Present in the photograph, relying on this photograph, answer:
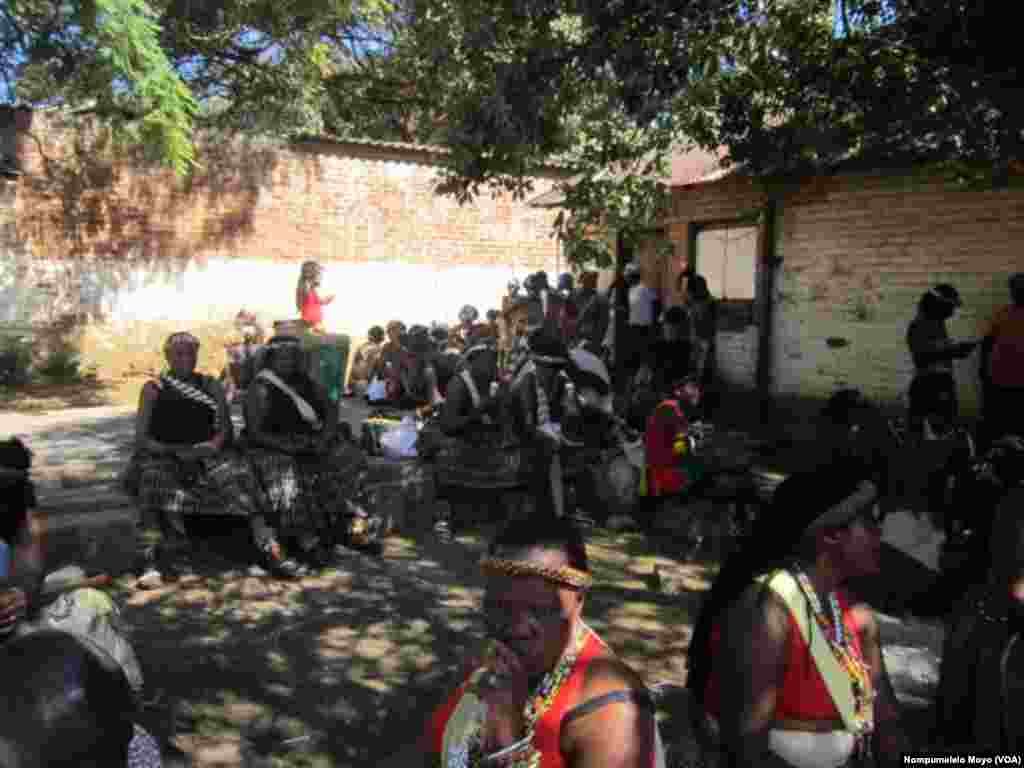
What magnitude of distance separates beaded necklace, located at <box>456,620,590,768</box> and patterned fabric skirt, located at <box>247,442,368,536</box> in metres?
4.48

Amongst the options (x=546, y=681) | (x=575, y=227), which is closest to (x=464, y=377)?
(x=575, y=227)

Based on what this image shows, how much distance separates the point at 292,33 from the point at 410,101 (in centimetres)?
456

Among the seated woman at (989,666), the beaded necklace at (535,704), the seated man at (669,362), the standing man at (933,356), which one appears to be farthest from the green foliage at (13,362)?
the seated woman at (989,666)

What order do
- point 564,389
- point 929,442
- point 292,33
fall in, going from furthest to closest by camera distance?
1. point 292,33
2. point 564,389
3. point 929,442

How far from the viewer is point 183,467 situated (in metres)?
5.91

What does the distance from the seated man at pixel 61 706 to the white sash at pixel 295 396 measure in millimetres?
4795

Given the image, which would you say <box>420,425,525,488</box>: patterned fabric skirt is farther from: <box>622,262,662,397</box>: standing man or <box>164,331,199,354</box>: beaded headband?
<box>622,262,662,397</box>: standing man

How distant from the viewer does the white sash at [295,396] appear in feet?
20.1

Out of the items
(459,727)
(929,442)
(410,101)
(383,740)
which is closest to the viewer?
(459,727)

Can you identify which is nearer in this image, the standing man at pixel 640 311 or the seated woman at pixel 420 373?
the seated woman at pixel 420 373

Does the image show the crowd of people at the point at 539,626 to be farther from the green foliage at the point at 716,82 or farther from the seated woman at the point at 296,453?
the green foliage at the point at 716,82

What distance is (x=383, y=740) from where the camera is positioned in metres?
3.91

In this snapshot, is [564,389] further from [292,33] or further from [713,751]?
[292,33]

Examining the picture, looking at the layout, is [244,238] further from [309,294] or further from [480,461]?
[480,461]
